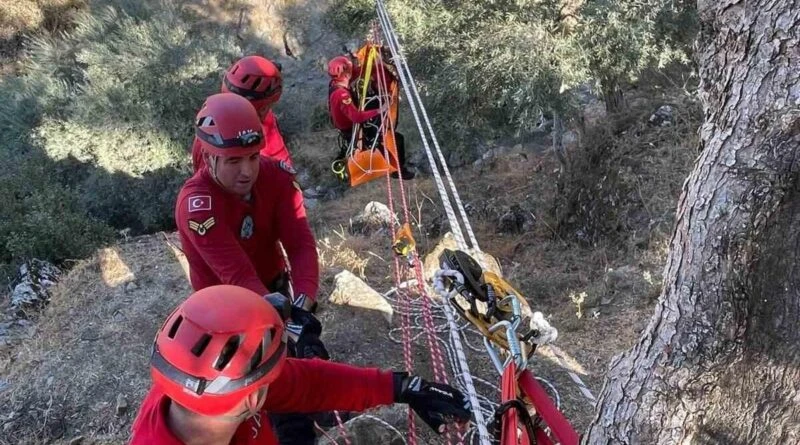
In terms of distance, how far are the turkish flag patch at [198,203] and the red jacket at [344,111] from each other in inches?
130

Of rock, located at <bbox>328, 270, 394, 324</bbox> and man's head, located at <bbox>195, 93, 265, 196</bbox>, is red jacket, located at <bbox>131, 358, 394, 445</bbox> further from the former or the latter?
rock, located at <bbox>328, 270, 394, 324</bbox>

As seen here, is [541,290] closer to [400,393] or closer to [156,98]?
[400,393]

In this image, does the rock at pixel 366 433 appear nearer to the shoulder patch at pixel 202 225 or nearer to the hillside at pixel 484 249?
the hillside at pixel 484 249

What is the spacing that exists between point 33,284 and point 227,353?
722cm

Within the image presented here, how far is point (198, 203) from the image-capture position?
8.78ft

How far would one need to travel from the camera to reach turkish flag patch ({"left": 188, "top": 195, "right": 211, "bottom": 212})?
267cm

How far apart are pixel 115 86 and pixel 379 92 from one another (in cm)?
772

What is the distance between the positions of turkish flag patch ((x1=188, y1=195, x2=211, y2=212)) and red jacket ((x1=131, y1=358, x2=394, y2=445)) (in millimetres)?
833

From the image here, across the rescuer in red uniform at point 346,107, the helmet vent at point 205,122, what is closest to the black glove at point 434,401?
the helmet vent at point 205,122

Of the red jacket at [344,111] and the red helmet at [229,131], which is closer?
the red helmet at [229,131]

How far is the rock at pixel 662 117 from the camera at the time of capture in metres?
6.96

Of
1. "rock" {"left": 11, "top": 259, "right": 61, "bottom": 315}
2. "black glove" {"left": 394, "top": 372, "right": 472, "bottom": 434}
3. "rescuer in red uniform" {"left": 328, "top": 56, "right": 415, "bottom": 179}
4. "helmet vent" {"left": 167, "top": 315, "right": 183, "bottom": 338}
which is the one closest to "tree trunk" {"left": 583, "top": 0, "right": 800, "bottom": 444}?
"black glove" {"left": 394, "top": 372, "right": 472, "bottom": 434}

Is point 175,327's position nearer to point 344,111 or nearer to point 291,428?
point 291,428

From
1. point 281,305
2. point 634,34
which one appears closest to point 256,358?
point 281,305
